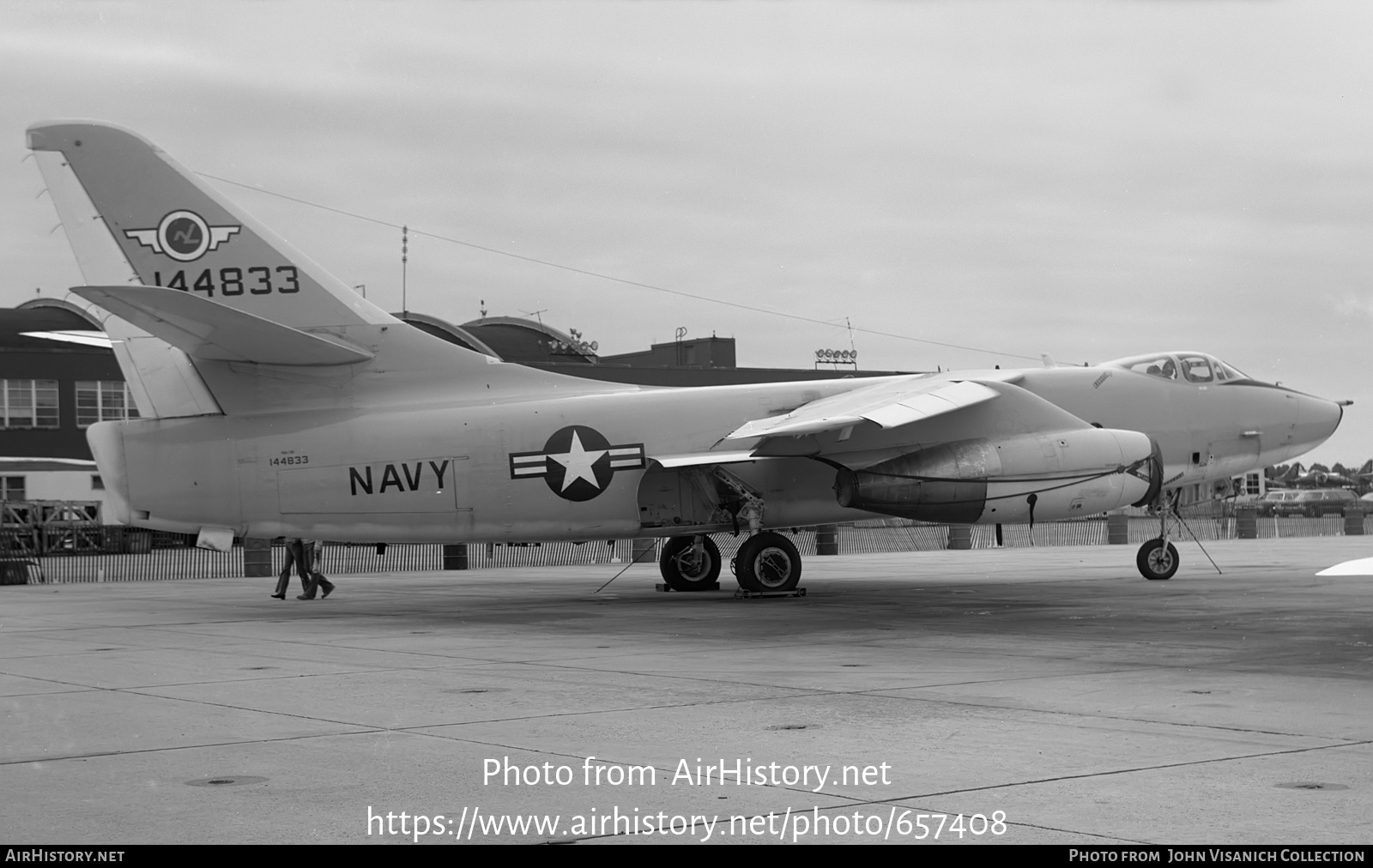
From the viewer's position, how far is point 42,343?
188 ft

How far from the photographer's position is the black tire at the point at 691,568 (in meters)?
23.1

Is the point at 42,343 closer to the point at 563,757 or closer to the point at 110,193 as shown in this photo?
the point at 110,193

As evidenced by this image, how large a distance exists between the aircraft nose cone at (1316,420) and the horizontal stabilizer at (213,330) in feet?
50.9

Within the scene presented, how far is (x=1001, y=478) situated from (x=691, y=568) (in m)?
6.00

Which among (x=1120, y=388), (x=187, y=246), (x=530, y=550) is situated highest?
(x=187, y=246)

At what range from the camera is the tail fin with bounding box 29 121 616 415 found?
19219 millimetres

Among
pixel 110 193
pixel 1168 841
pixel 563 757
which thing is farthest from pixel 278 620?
pixel 1168 841

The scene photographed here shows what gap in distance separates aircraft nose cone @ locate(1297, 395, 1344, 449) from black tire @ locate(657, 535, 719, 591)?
10.2m

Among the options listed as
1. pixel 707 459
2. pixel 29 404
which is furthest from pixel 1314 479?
pixel 707 459

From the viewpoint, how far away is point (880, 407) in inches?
717

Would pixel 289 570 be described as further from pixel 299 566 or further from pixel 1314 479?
pixel 1314 479

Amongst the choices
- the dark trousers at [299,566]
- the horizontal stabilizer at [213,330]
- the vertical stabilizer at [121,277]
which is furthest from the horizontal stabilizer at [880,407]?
the dark trousers at [299,566]

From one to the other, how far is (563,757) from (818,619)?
9.68 metres

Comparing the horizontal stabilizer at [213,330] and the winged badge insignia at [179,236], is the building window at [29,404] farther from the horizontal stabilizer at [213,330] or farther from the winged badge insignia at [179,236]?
the horizontal stabilizer at [213,330]
